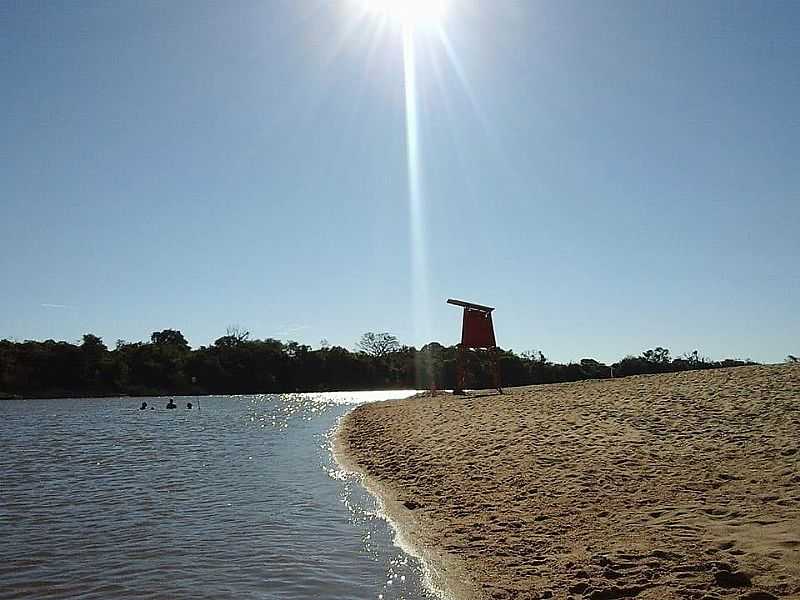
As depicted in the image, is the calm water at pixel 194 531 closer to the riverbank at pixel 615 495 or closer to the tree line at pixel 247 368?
the riverbank at pixel 615 495

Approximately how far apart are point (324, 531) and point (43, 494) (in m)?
8.48

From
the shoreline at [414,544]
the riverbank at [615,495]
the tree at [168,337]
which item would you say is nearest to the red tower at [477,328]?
the riverbank at [615,495]

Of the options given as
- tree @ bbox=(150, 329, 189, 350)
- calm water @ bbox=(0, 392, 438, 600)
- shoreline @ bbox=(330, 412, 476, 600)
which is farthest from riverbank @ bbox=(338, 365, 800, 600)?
tree @ bbox=(150, 329, 189, 350)

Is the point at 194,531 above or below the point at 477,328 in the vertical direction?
below

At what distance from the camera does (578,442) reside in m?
14.9

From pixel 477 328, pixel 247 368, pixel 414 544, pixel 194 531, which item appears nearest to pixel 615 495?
pixel 414 544

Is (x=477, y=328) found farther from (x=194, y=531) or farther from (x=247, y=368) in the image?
(x=247, y=368)

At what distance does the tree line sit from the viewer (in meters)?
97.8

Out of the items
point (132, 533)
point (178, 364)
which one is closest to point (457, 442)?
point (132, 533)

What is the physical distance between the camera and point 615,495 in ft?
34.3

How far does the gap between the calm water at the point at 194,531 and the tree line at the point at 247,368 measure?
215 ft

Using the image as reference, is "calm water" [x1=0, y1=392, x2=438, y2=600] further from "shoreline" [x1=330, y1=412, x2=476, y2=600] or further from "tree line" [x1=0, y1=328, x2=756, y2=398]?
"tree line" [x1=0, y1=328, x2=756, y2=398]

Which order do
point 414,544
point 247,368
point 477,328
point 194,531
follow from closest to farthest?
point 414,544 → point 194,531 → point 477,328 → point 247,368

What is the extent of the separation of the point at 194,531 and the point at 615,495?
7151 millimetres
